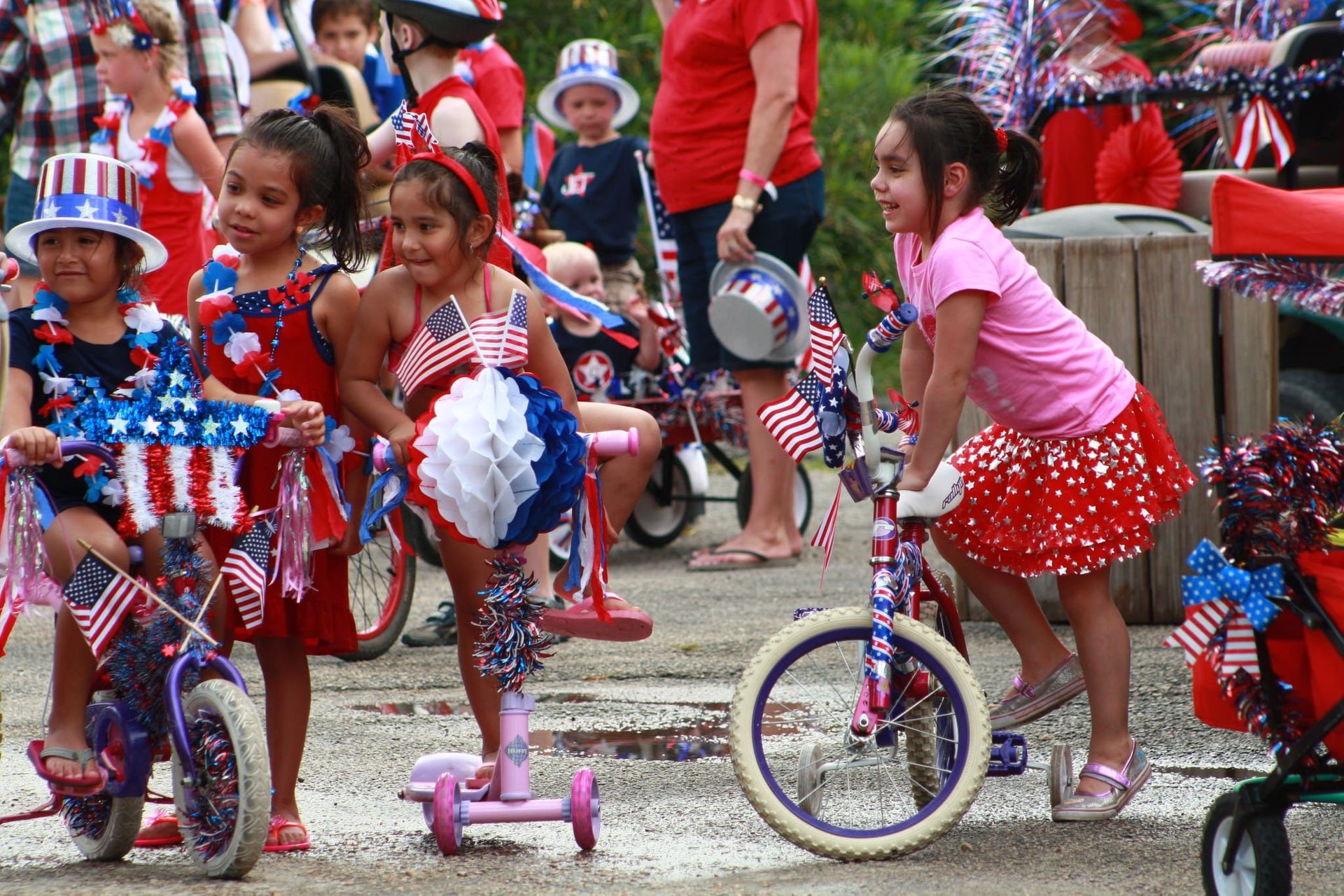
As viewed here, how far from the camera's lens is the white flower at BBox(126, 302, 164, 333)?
3309 millimetres

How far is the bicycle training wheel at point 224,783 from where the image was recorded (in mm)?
2873

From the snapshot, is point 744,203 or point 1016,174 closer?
point 1016,174

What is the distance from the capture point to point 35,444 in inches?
117

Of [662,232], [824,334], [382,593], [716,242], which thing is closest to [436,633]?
[382,593]

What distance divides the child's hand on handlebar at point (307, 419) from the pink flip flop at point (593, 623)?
1.87 feet

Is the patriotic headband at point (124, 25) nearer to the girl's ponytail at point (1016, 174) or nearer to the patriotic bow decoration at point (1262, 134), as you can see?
the girl's ponytail at point (1016, 174)

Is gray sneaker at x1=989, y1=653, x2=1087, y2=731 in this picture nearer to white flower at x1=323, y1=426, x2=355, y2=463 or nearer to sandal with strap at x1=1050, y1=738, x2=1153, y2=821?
sandal with strap at x1=1050, y1=738, x2=1153, y2=821

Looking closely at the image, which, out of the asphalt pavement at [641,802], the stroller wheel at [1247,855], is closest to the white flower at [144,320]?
the asphalt pavement at [641,802]

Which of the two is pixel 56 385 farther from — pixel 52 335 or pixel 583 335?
pixel 583 335

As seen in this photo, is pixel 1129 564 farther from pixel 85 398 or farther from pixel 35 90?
pixel 35 90

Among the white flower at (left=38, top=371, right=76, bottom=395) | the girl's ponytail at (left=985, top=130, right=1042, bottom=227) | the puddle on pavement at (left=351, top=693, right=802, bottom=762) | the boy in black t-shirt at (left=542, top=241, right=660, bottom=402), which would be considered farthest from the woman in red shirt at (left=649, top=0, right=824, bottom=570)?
the white flower at (left=38, top=371, right=76, bottom=395)

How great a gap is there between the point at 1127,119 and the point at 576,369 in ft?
7.83

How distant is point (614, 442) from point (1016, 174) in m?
1.06

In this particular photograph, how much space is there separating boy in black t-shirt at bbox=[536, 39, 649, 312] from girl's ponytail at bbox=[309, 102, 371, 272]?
11.9ft
